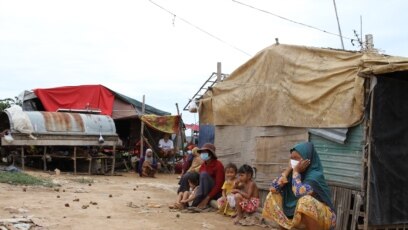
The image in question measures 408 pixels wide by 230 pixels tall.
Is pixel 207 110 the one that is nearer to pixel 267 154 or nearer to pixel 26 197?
pixel 267 154

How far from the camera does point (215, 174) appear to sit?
8688 millimetres

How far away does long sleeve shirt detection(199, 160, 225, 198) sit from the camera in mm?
8609

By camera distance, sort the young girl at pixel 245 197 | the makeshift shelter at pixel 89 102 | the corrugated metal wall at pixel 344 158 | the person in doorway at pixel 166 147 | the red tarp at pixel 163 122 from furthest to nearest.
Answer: the makeshift shelter at pixel 89 102 → the person in doorway at pixel 166 147 → the red tarp at pixel 163 122 → the young girl at pixel 245 197 → the corrugated metal wall at pixel 344 158

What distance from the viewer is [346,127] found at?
21.2ft

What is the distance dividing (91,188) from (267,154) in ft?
16.5

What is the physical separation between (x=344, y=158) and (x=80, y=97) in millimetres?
13675

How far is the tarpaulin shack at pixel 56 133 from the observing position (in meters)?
14.8

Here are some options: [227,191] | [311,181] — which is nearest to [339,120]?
[311,181]

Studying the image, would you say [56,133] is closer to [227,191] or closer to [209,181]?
[209,181]

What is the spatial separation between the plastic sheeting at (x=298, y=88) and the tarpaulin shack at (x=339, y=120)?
0.01 metres

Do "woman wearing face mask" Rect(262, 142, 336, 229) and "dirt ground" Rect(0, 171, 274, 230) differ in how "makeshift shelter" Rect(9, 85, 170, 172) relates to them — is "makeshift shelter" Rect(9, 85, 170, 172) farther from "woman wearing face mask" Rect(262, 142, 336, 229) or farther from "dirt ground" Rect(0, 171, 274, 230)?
"woman wearing face mask" Rect(262, 142, 336, 229)

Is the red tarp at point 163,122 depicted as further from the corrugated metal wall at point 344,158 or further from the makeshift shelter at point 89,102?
the corrugated metal wall at point 344,158

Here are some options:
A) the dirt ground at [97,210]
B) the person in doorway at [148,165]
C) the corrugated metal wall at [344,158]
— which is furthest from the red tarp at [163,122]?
the corrugated metal wall at [344,158]

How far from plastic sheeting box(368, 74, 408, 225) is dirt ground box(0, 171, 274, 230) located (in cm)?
193
